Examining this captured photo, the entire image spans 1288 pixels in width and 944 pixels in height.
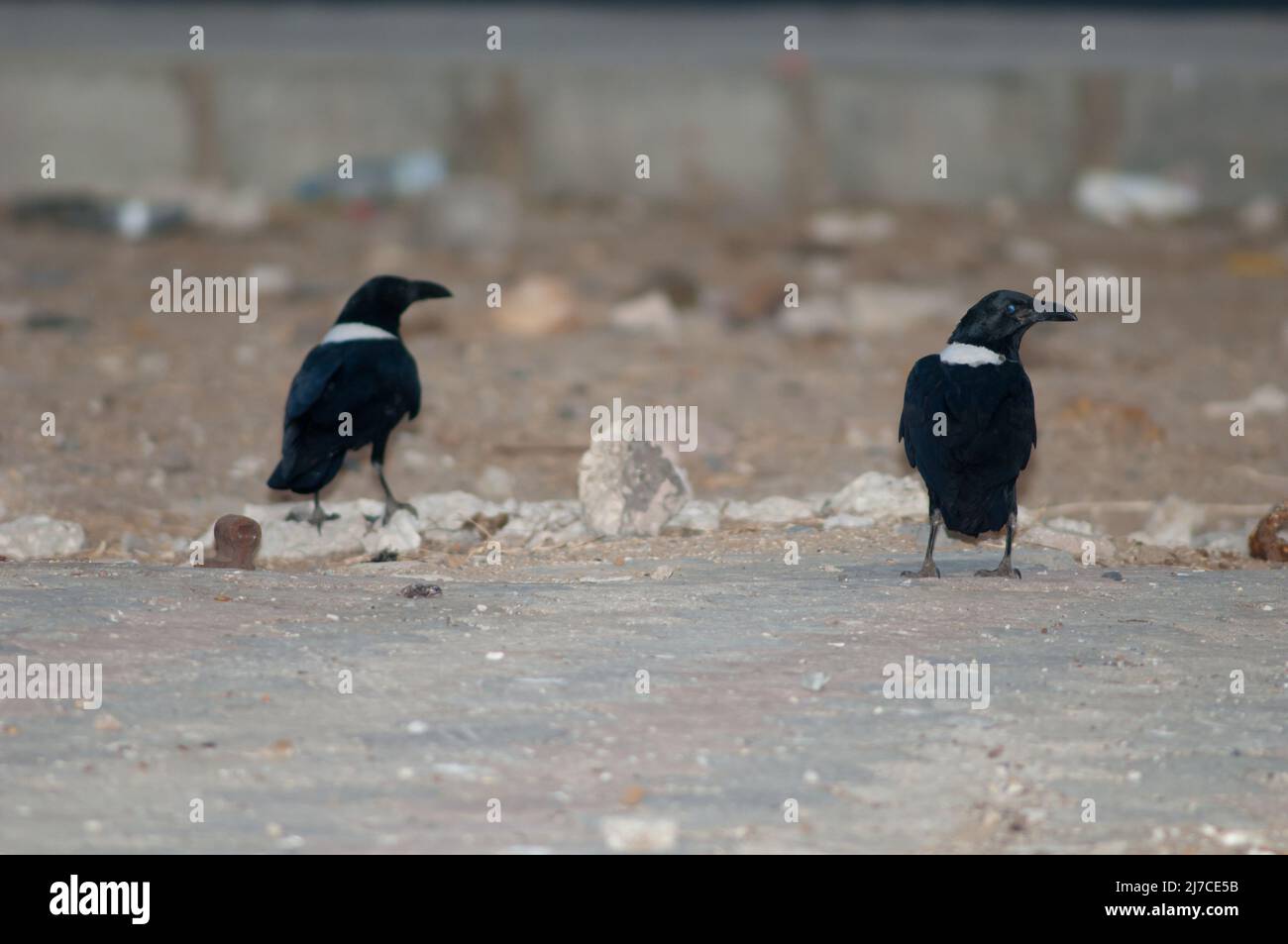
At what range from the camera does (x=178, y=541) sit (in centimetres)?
640

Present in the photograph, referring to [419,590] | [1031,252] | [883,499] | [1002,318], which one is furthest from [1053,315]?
[1031,252]

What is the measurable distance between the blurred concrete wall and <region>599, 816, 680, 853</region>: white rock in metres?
9.23

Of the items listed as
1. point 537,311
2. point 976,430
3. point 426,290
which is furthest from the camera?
point 537,311

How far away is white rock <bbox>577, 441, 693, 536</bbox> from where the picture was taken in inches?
245

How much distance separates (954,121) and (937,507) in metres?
7.29

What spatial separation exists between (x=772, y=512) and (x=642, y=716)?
246 cm

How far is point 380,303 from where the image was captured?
23.2 ft

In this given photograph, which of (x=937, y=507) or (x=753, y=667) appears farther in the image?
(x=937, y=507)

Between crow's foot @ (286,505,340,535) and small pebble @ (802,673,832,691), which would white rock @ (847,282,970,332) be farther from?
small pebble @ (802,673,832,691)

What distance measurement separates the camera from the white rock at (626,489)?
6.22 m

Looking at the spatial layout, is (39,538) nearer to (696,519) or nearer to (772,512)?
(696,519)

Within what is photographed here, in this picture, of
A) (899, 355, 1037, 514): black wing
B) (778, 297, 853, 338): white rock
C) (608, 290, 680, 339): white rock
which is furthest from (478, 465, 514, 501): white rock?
(778, 297, 853, 338): white rock
